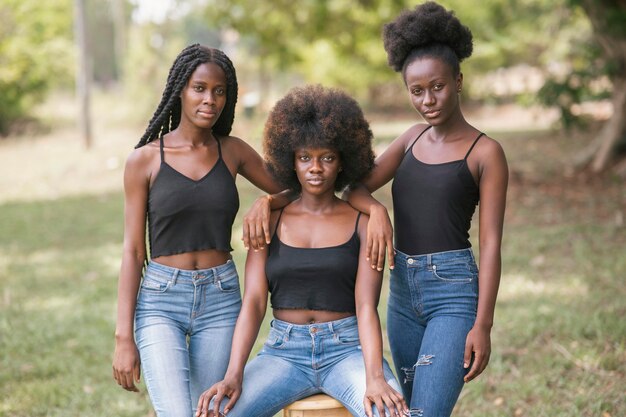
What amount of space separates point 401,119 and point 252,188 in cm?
1261

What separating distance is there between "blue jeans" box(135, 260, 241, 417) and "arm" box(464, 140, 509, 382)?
1.06 m

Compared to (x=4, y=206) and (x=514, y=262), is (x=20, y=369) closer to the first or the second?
(x=514, y=262)

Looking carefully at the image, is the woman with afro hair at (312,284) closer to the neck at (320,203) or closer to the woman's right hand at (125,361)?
the neck at (320,203)

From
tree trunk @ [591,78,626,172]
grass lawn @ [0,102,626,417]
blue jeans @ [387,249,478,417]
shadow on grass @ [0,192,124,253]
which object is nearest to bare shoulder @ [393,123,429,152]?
blue jeans @ [387,249,478,417]

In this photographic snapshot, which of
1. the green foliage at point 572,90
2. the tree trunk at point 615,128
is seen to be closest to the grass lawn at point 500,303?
the tree trunk at point 615,128

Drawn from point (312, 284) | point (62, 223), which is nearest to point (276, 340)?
point (312, 284)

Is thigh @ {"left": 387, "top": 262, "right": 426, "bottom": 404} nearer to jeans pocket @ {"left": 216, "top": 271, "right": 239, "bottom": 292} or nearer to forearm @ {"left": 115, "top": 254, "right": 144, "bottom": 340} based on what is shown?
jeans pocket @ {"left": 216, "top": 271, "right": 239, "bottom": 292}

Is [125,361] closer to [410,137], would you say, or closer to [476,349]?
[476,349]

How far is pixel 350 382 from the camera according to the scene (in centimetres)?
309

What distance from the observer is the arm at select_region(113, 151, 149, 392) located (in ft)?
10.8

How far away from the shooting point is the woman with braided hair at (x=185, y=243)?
10.9 ft

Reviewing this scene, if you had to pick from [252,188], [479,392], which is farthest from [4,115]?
[479,392]

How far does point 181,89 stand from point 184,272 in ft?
2.73

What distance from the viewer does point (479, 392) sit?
16.5 feet
